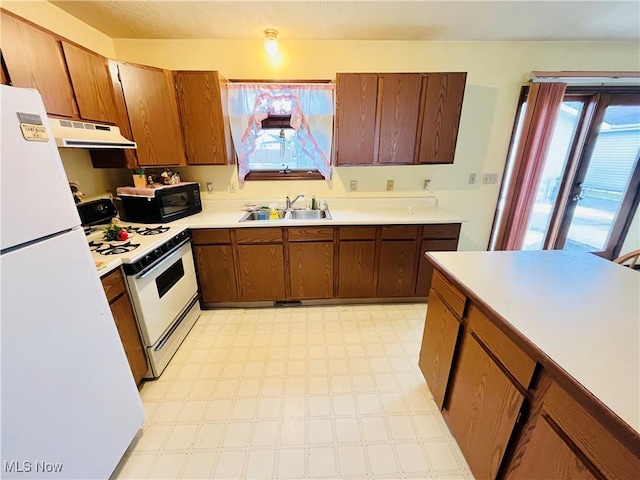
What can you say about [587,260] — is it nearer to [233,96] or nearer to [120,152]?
[233,96]

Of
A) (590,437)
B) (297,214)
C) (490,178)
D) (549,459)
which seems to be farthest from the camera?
(490,178)

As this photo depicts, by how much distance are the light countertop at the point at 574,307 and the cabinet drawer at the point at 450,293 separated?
78 millimetres

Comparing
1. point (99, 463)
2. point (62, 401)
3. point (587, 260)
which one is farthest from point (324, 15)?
point (99, 463)

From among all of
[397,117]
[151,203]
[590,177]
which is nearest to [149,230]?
[151,203]

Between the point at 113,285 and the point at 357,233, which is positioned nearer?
the point at 113,285

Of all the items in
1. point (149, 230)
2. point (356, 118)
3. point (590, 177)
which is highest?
point (356, 118)

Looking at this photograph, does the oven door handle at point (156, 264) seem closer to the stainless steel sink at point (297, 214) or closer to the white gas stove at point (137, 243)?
the white gas stove at point (137, 243)

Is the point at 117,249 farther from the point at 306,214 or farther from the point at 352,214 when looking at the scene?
the point at 352,214

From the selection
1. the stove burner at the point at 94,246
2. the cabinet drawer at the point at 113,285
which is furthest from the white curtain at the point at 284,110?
the cabinet drawer at the point at 113,285

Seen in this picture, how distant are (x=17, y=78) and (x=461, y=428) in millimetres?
2864

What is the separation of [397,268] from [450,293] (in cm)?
113

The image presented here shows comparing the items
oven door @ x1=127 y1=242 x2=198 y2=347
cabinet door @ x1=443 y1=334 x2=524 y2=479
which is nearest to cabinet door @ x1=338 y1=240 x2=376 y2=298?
cabinet door @ x1=443 y1=334 x2=524 y2=479

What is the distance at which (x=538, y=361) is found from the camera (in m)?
0.78

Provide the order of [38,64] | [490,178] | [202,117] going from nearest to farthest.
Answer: [38,64] → [202,117] → [490,178]
